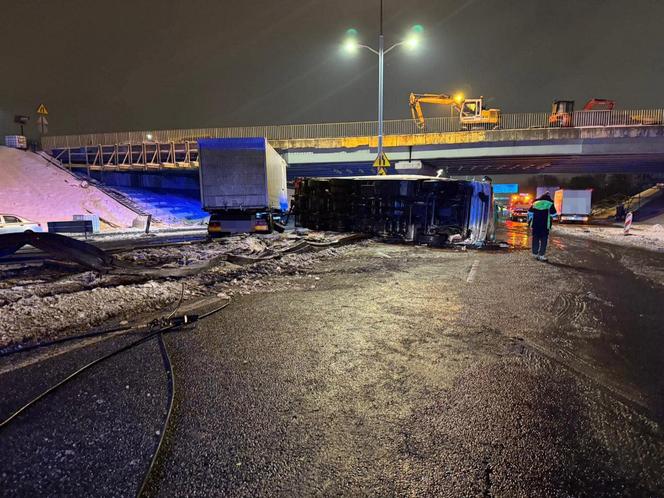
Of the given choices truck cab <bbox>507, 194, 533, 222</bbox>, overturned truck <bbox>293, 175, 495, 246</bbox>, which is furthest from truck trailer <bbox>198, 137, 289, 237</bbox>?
truck cab <bbox>507, 194, 533, 222</bbox>

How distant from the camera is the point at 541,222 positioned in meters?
10.5

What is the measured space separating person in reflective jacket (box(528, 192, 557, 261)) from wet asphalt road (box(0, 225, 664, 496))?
464 cm

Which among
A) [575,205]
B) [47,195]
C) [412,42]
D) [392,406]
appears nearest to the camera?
[392,406]

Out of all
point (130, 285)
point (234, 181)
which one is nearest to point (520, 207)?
point (234, 181)

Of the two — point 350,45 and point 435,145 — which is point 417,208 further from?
point 435,145

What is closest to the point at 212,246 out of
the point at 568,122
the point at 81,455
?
the point at 81,455

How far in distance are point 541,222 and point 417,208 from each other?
4.07 meters

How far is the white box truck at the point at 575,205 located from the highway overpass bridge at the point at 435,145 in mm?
2493

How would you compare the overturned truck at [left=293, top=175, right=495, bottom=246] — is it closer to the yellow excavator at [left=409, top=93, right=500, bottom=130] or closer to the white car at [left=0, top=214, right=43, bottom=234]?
the white car at [left=0, top=214, right=43, bottom=234]

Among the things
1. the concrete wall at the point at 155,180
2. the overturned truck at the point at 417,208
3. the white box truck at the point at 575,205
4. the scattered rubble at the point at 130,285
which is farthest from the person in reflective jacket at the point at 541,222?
the concrete wall at the point at 155,180

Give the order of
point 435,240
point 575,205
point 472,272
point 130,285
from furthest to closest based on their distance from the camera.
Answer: point 575,205, point 435,240, point 472,272, point 130,285

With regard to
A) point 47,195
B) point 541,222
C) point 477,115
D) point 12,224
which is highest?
point 477,115

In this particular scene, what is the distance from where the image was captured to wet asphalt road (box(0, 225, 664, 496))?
228 centimetres

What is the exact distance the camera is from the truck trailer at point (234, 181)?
555 inches
